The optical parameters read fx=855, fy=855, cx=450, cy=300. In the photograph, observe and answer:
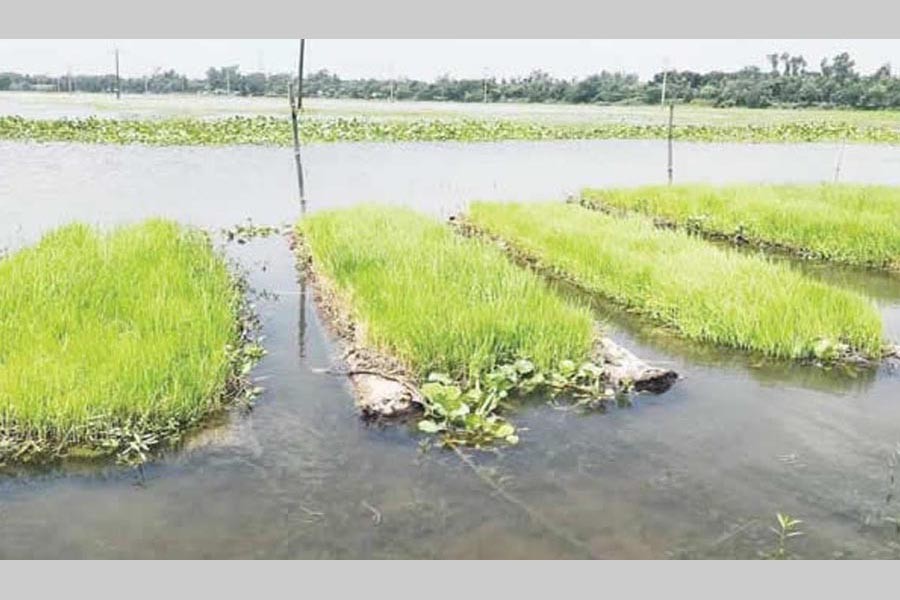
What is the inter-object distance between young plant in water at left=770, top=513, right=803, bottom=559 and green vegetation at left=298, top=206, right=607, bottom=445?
1.63 meters

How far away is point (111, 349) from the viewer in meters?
5.61

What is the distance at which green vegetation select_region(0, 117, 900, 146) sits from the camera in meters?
26.2

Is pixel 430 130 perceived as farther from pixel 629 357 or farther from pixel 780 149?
pixel 629 357

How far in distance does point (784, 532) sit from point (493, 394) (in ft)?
6.83

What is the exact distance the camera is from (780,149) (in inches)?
1149

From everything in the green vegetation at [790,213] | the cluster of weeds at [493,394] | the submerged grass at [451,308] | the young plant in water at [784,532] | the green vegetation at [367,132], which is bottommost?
the young plant in water at [784,532]

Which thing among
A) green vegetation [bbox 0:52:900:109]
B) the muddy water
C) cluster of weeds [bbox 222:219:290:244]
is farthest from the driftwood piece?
green vegetation [bbox 0:52:900:109]

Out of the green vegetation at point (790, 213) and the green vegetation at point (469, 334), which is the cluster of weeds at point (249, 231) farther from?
the green vegetation at point (790, 213)

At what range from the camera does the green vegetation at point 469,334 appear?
5566 mm

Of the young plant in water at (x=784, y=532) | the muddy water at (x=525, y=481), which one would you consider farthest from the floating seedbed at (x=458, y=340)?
the young plant in water at (x=784, y=532)

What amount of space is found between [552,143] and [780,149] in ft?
25.4

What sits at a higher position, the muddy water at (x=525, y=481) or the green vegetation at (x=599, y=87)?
the green vegetation at (x=599, y=87)

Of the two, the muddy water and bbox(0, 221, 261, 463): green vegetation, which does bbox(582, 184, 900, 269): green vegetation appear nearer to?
the muddy water

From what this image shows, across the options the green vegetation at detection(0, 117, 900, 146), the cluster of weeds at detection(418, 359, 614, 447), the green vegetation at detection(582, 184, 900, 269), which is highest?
the green vegetation at detection(0, 117, 900, 146)
